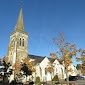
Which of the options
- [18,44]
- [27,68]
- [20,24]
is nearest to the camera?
[27,68]

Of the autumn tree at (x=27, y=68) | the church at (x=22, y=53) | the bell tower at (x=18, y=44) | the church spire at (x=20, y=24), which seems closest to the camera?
the autumn tree at (x=27, y=68)

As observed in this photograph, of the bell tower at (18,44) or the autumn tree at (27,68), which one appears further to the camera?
the bell tower at (18,44)

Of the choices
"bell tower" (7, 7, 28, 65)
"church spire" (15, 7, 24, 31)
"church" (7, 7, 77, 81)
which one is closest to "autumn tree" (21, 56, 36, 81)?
"church" (7, 7, 77, 81)

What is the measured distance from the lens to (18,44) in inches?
1825

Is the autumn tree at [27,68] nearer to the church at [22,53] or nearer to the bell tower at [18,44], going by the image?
the church at [22,53]

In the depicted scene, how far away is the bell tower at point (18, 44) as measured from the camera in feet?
148

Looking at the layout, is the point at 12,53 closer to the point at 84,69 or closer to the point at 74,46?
the point at 84,69

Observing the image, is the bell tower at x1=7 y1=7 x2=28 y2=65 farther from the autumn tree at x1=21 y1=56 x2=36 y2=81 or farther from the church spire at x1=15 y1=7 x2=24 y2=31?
the autumn tree at x1=21 y1=56 x2=36 y2=81

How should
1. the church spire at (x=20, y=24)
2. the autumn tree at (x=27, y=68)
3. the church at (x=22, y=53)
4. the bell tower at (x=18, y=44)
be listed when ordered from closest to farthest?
the autumn tree at (x=27, y=68) → the church at (x=22, y=53) → the bell tower at (x=18, y=44) → the church spire at (x=20, y=24)

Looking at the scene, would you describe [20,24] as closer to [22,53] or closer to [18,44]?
[18,44]

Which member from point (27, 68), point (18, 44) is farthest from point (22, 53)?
point (27, 68)

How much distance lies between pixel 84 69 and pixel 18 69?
20859 millimetres

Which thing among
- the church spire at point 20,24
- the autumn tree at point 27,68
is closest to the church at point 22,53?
the church spire at point 20,24

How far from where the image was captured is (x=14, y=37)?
48781mm
